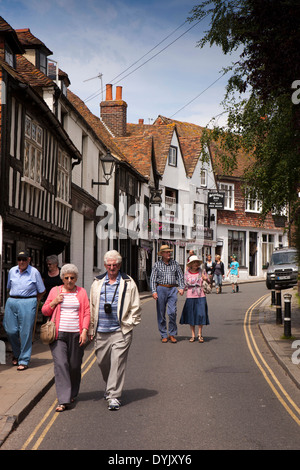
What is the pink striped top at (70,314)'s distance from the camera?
7.54 m

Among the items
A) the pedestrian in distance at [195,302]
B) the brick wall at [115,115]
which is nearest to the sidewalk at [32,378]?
the pedestrian in distance at [195,302]

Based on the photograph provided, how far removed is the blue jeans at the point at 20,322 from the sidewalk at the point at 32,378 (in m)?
0.38

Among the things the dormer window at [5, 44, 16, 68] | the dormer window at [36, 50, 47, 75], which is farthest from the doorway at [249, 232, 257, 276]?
the dormer window at [5, 44, 16, 68]

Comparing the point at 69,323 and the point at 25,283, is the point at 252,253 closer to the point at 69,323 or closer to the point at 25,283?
the point at 25,283

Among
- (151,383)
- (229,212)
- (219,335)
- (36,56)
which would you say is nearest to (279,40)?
(151,383)

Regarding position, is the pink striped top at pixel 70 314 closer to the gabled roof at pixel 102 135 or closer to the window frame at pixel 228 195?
the gabled roof at pixel 102 135

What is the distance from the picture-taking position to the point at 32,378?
902cm

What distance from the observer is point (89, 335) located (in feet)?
24.9

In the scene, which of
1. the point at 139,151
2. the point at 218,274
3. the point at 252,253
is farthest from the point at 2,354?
the point at 252,253

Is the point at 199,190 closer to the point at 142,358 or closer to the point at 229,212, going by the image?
the point at 229,212

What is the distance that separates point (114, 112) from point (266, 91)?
2742 cm

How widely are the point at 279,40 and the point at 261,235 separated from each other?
41.5 metres

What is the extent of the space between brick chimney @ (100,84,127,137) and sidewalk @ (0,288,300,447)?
2486 centimetres
